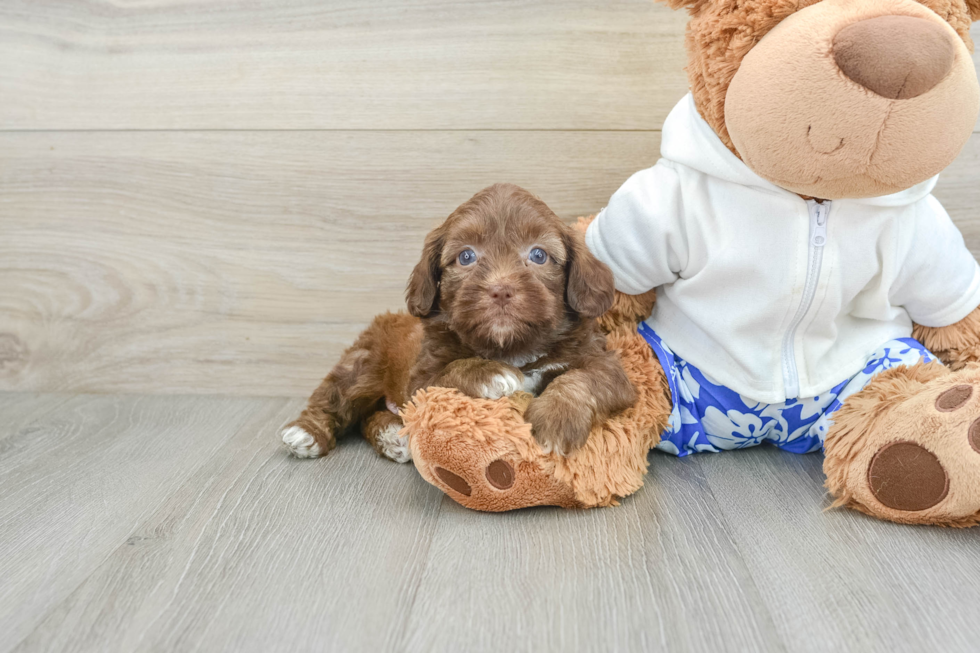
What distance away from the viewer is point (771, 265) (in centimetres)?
151

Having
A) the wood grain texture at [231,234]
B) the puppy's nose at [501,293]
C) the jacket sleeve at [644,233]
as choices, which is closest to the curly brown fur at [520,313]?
the puppy's nose at [501,293]

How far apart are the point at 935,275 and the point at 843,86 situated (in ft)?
1.92

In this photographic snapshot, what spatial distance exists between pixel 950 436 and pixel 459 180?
52.2 inches

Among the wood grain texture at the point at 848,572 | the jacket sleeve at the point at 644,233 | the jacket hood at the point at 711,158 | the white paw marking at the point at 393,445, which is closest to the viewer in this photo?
the wood grain texture at the point at 848,572

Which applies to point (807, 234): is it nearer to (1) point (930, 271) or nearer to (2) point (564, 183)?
(1) point (930, 271)

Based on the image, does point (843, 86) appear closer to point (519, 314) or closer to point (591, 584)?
point (519, 314)

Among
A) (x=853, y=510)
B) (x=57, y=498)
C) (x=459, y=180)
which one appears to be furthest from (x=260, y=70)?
(x=853, y=510)

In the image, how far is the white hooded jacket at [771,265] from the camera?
1.50 meters

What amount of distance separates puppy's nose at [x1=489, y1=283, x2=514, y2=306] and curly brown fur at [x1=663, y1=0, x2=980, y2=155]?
53 centimetres

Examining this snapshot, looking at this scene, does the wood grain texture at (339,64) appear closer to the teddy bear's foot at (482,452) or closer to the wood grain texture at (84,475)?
the wood grain texture at (84,475)

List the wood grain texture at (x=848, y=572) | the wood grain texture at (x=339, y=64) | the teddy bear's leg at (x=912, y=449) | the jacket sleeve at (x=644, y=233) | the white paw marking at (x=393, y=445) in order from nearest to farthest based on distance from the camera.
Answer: the wood grain texture at (x=848, y=572) < the teddy bear's leg at (x=912, y=449) < the jacket sleeve at (x=644, y=233) < the white paw marking at (x=393, y=445) < the wood grain texture at (x=339, y=64)

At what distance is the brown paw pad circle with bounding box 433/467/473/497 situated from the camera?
139 cm

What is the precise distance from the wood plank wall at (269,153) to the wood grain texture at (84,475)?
0.60 feet

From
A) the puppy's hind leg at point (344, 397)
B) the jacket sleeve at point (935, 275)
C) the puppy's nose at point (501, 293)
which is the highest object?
the puppy's nose at point (501, 293)
